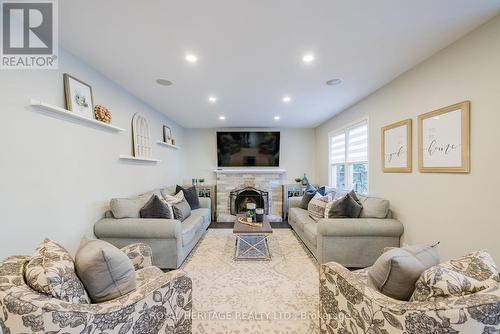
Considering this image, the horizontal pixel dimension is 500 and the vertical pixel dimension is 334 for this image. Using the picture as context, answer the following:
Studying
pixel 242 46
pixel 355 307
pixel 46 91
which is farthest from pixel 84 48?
pixel 355 307

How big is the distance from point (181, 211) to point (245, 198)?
8.97 ft

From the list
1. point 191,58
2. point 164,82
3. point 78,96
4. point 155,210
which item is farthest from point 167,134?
point 191,58

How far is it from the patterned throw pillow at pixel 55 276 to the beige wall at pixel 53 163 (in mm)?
932

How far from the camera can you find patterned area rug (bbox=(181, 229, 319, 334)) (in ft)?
6.17

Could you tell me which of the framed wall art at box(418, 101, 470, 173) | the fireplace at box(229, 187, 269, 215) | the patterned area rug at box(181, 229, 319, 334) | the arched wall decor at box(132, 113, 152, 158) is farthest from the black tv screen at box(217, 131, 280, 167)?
the framed wall art at box(418, 101, 470, 173)

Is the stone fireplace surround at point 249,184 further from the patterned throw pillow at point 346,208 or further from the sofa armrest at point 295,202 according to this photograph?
the patterned throw pillow at point 346,208

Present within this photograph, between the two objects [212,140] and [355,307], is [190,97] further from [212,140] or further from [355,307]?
[355,307]

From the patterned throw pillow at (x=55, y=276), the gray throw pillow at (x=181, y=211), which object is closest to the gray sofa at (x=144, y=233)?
the gray throw pillow at (x=181, y=211)

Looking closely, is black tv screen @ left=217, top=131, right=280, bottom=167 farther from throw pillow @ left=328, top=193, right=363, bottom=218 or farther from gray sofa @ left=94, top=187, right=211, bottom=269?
gray sofa @ left=94, top=187, right=211, bottom=269

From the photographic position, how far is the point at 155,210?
2982 millimetres

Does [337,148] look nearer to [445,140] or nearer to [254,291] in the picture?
[445,140]

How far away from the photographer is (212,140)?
6.32 metres

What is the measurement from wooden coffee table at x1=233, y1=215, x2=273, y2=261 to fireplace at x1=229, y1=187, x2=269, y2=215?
7.14ft

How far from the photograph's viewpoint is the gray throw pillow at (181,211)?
11.6 ft
